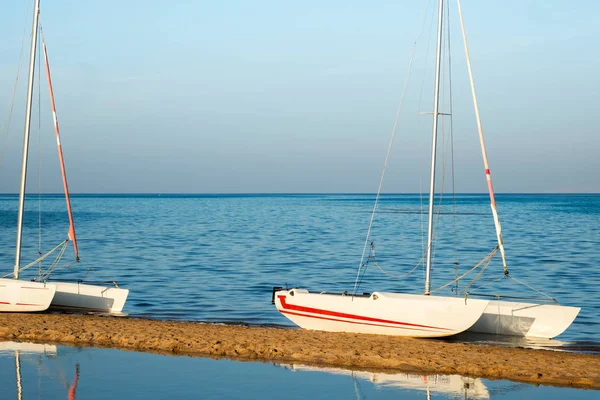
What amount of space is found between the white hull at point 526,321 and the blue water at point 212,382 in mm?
7665

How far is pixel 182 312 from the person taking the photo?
29766mm

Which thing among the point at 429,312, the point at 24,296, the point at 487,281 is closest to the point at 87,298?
the point at 24,296

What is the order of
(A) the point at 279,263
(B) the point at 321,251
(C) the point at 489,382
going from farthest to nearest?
(B) the point at 321,251 → (A) the point at 279,263 → (C) the point at 489,382

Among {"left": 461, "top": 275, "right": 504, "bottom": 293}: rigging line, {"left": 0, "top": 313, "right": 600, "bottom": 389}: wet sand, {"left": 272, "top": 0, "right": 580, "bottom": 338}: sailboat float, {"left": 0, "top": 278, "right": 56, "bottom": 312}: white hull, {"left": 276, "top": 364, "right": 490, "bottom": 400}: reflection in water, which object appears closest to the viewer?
{"left": 276, "top": 364, "right": 490, "bottom": 400}: reflection in water

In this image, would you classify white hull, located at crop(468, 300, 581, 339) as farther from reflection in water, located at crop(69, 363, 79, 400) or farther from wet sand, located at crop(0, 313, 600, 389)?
reflection in water, located at crop(69, 363, 79, 400)

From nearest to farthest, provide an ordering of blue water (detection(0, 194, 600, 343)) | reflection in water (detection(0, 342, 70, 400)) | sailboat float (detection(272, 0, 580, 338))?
reflection in water (detection(0, 342, 70, 400)), sailboat float (detection(272, 0, 580, 338)), blue water (detection(0, 194, 600, 343))

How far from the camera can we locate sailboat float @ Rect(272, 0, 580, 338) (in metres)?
21.9

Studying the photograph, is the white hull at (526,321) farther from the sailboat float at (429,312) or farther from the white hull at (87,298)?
the white hull at (87,298)

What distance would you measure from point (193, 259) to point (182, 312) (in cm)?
2158

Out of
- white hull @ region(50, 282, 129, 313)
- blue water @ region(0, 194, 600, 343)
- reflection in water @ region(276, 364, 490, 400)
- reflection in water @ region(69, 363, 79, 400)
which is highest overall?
reflection in water @ region(69, 363, 79, 400)

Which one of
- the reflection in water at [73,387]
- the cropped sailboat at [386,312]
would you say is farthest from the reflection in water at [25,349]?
the cropped sailboat at [386,312]

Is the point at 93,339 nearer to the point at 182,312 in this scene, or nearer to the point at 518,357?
the point at 182,312

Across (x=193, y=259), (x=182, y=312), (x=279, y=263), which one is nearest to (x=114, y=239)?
(x=193, y=259)

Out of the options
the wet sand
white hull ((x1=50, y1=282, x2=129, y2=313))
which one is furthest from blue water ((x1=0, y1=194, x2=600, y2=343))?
the wet sand
